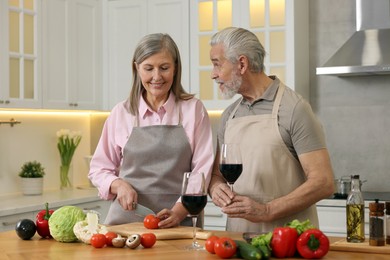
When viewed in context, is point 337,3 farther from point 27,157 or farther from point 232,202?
point 232,202

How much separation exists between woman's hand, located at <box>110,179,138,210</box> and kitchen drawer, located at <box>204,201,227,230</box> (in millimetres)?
2071

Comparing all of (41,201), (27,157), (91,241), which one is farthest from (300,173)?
(27,157)

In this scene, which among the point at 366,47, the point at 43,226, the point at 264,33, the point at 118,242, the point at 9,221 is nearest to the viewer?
the point at 118,242

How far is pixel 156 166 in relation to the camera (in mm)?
2920

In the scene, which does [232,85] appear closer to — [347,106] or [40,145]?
Result: [347,106]

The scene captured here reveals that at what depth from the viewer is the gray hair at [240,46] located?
285cm

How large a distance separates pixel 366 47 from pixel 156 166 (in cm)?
240

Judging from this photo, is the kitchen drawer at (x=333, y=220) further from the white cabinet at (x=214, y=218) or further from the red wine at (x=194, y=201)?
the red wine at (x=194, y=201)

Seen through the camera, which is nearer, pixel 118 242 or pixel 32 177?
pixel 118 242

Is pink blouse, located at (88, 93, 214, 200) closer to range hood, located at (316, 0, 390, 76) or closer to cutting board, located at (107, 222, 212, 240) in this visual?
cutting board, located at (107, 222, 212, 240)

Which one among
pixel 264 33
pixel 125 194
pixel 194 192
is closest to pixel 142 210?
pixel 125 194

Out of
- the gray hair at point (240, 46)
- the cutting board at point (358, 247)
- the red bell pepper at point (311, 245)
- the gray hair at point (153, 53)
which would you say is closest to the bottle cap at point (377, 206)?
the cutting board at point (358, 247)

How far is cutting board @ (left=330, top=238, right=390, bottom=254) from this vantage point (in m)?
2.24

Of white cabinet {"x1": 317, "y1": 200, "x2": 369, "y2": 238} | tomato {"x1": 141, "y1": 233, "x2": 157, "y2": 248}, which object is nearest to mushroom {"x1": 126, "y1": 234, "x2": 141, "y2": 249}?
tomato {"x1": 141, "y1": 233, "x2": 157, "y2": 248}
